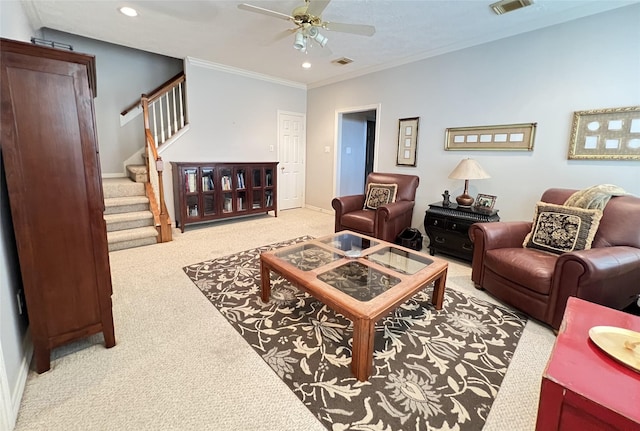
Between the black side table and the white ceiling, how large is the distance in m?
1.96

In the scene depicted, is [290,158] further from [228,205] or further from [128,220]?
[128,220]

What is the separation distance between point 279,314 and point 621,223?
2693 millimetres

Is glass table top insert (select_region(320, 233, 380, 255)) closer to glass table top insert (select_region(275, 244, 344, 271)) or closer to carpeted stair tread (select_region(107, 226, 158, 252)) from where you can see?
glass table top insert (select_region(275, 244, 344, 271))

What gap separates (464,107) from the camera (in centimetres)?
357

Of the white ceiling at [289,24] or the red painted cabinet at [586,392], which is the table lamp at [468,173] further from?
the red painted cabinet at [586,392]

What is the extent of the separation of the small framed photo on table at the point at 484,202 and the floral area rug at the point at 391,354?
1.27 metres

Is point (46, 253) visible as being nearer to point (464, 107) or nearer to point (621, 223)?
point (621, 223)

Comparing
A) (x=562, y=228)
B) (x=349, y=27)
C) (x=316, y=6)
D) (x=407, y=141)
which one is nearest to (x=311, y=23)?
(x=316, y=6)

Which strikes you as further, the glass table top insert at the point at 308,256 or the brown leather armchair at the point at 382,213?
the brown leather armchair at the point at 382,213

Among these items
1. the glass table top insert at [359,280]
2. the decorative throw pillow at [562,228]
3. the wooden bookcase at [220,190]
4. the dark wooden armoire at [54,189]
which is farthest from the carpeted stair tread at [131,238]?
the decorative throw pillow at [562,228]

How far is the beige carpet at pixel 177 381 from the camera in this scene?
1311 mm

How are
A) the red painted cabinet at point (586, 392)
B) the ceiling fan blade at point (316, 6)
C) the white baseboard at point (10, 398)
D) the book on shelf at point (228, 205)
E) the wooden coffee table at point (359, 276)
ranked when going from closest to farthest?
the red painted cabinet at point (586, 392)
the white baseboard at point (10, 398)
the wooden coffee table at point (359, 276)
the ceiling fan blade at point (316, 6)
the book on shelf at point (228, 205)

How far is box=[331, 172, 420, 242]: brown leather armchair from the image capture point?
11.2ft

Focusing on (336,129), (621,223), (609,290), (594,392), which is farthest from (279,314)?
(336,129)
